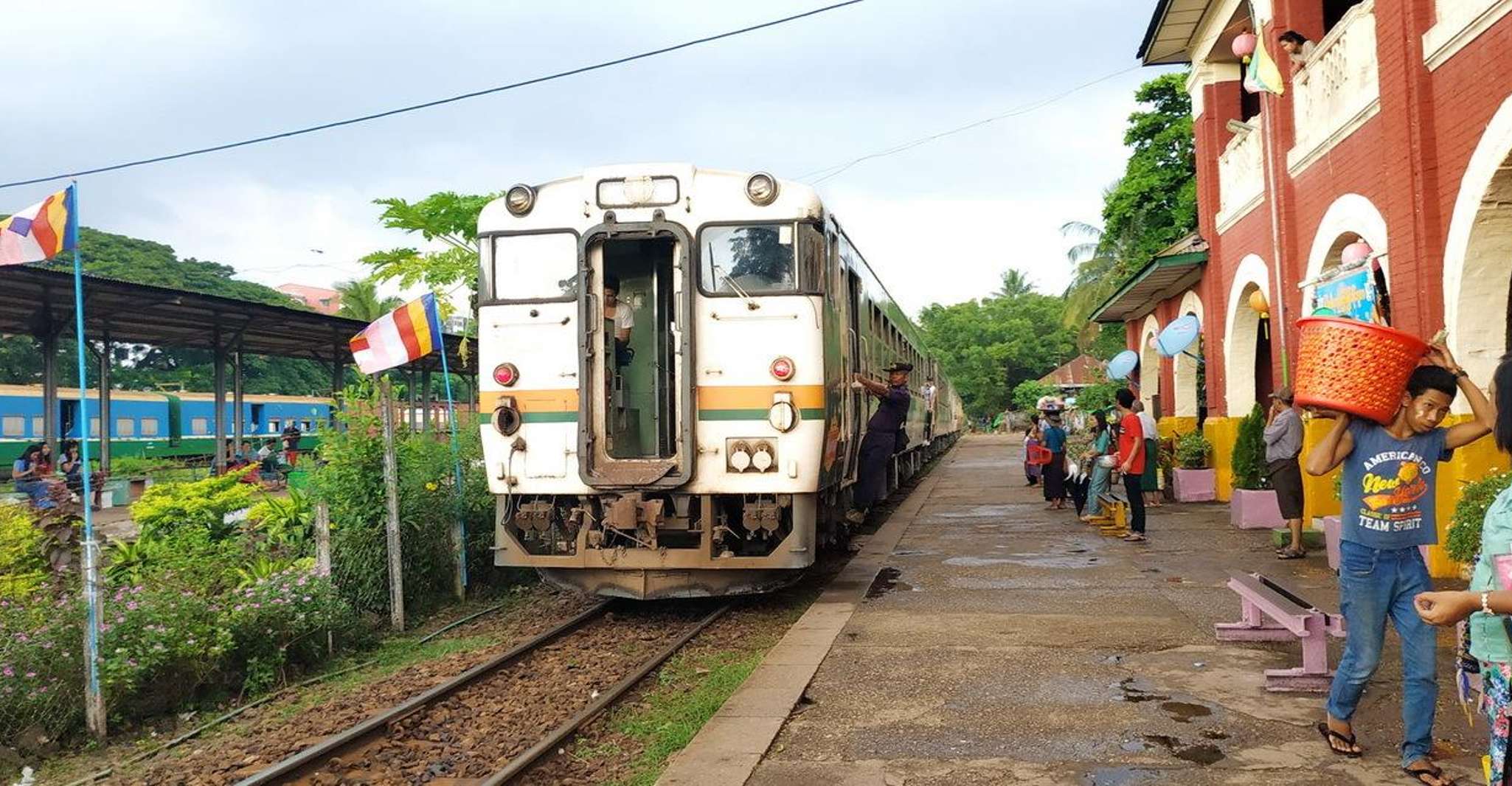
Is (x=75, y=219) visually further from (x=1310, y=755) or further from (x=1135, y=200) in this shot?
(x=1135, y=200)

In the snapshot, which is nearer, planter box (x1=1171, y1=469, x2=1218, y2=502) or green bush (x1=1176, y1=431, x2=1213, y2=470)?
planter box (x1=1171, y1=469, x2=1218, y2=502)

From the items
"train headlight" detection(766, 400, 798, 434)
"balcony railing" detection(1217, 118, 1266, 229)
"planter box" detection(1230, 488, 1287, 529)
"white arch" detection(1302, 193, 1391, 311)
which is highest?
"balcony railing" detection(1217, 118, 1266, 229)

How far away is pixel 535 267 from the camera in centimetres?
790

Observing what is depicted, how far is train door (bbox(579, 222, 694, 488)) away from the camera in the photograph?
7.59 m

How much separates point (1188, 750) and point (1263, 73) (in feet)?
30.3

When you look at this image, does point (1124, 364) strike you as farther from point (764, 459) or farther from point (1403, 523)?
point (1403, 523)

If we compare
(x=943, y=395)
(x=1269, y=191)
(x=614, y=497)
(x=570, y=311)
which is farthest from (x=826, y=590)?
(x=943, y=395)

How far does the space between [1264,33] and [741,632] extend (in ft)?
31.8

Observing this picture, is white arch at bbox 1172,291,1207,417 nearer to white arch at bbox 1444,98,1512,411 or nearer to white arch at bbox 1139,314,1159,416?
white arch at bbox 1139,314,1159,416

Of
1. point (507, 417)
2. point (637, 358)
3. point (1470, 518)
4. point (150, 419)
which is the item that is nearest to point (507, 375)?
point (507, 417)

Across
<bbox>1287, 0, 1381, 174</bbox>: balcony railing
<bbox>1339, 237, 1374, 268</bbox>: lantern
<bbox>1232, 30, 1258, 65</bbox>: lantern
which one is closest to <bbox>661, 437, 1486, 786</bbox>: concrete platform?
<bbox>1339, 237, 1374, 268</bbox>: lantern

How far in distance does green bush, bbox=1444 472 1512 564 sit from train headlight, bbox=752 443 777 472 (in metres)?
4.54

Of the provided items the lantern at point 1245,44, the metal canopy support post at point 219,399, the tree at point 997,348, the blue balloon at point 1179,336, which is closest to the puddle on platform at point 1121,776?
the lantern at point 1245,44

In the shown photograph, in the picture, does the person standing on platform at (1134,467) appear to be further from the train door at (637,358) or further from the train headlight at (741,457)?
the train door at (637,358)
